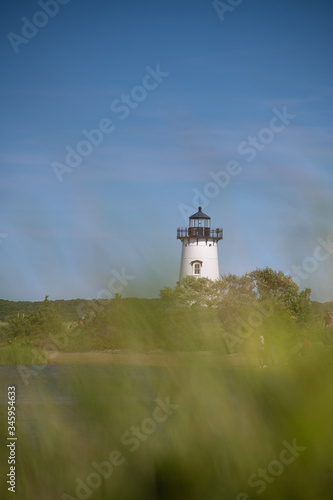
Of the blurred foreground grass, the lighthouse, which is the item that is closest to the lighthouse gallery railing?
the lighthouse

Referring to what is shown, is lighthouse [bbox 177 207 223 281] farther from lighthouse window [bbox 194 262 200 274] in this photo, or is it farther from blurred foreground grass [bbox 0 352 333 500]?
blurred foreground grass [bbox 0 352 333 500]

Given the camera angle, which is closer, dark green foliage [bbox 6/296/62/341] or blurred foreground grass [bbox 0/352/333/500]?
blurred foreground grass [bbox 0/352/333/500]

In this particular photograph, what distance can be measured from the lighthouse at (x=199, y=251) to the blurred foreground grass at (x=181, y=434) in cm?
3682

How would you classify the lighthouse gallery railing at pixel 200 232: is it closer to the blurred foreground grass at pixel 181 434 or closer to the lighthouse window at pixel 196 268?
the lighthouse window at pixel 196 268

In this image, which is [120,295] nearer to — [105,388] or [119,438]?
[105,388]

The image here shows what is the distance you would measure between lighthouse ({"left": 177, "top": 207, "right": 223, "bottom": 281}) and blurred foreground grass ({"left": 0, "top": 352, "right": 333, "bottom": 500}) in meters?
36.8

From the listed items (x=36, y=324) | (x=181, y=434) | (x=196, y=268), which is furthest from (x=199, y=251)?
(x=181, y=434)

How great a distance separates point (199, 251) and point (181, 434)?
3828 centimetres

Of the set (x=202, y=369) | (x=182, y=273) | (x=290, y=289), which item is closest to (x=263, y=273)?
(x=290, y=289)

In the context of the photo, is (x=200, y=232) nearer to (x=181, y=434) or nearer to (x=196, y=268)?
(x=196, y=268)

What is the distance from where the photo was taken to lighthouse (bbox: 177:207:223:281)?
43312 millimetres

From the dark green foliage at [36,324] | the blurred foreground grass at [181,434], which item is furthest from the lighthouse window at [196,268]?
the blurred foreground grass at [181,434]

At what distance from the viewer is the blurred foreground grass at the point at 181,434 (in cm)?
518

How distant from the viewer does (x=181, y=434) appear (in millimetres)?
5625
